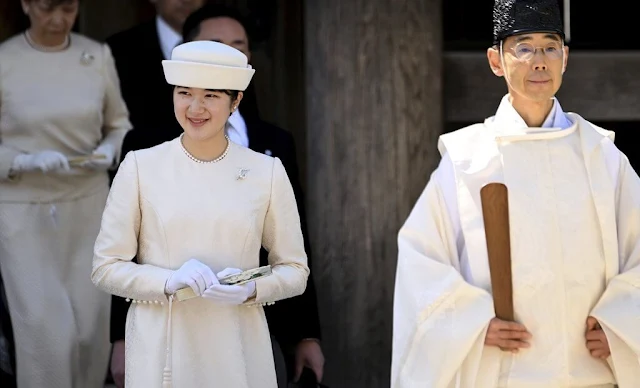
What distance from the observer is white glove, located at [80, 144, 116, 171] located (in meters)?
6.20

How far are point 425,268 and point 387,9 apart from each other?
6.09 ft

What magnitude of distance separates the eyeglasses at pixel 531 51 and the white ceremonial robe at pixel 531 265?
0.74 ft

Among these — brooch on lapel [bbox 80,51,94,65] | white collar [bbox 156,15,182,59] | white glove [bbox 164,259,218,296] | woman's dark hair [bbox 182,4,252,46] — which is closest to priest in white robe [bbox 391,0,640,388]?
white glove [bbox 164,259,218,296]

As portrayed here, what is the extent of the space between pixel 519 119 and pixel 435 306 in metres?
0.63

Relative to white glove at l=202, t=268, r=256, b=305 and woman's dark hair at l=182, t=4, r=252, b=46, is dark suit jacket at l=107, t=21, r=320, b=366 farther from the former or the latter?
white glove at l=202, t=268, r=256, b=305

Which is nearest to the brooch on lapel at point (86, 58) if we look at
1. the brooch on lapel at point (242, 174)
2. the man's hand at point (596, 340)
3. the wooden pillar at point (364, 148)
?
the wooden pillar at point (364, 148)

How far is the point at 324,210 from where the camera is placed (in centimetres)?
630

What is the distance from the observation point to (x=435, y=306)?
462 cm

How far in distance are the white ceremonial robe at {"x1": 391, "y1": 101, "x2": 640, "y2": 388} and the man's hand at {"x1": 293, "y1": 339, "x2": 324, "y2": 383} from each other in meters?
0.78

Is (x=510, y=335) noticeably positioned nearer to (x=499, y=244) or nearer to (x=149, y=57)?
(x=499, y=244)

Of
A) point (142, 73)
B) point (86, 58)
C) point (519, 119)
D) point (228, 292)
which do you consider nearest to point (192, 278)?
point (228, 292)

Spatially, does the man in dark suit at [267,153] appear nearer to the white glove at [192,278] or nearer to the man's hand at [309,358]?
the man's hand at [309,358]

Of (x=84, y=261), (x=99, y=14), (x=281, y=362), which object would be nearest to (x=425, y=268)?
(x=281, y=362)

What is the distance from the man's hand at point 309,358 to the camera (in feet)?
17.9
